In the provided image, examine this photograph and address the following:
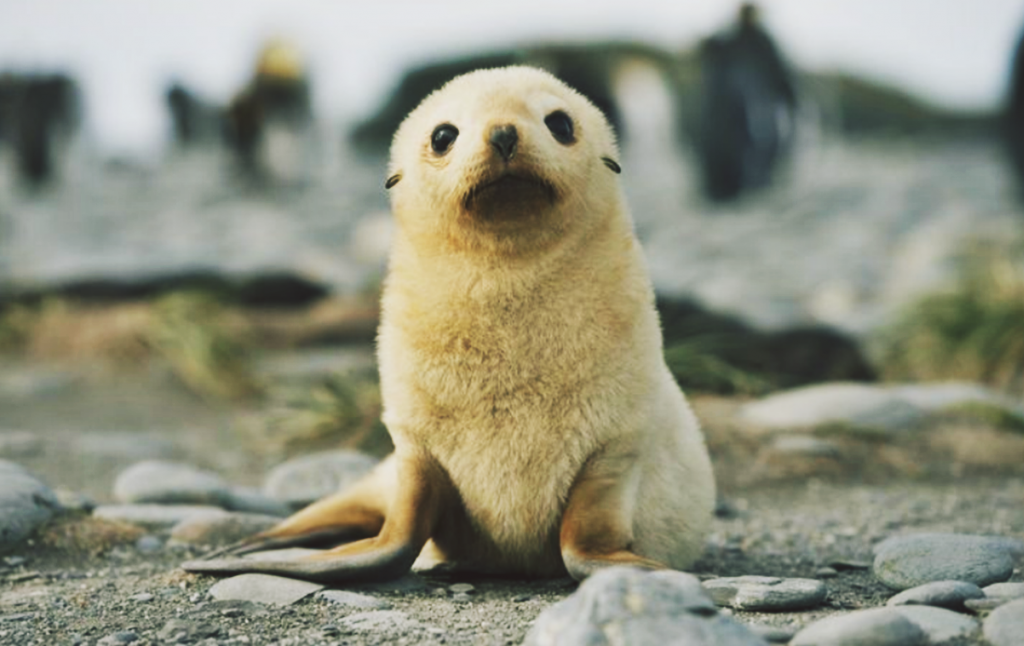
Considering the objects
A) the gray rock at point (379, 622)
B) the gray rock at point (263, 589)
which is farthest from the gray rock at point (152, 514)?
the gray rock at point (379, 622)

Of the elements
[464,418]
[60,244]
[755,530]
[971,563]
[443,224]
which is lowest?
[60,244]

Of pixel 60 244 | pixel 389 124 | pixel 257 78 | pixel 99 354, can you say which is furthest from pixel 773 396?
pixel 389 124

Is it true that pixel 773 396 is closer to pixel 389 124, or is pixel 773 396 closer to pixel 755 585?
pixel 755 585

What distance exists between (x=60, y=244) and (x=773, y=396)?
12.9 m

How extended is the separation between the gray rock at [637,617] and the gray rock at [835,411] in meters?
3.73

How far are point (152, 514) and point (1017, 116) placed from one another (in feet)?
44.8

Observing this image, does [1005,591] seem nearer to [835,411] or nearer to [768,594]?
[768,594]

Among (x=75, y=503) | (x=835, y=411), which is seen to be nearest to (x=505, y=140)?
(x=75, y=503)

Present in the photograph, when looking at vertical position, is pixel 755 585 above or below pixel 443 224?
below

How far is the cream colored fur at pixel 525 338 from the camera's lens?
124 inches

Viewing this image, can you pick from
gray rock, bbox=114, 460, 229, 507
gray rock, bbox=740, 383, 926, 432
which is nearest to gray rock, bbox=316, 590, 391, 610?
gray rock, bbox=114, 460, 229, 507

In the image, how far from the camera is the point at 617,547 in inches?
122

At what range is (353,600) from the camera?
10.1 ft

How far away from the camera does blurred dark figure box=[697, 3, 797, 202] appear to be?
1819 centimetres
